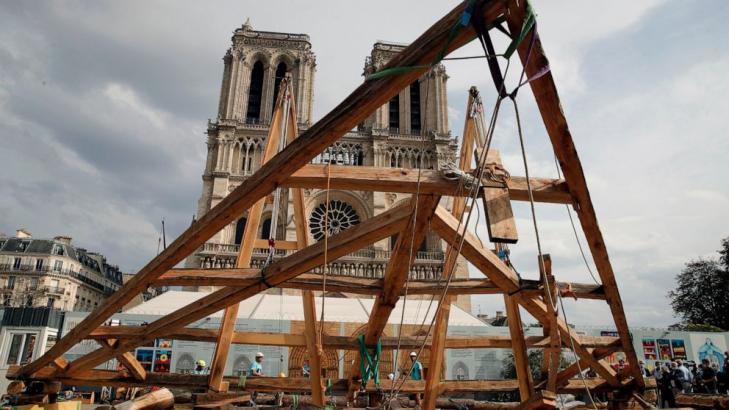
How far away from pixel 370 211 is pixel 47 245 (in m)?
45.6

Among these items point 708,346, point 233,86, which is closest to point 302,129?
point 233,86

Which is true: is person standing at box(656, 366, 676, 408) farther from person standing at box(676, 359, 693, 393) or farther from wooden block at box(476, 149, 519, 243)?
wooden block at box(476, 149, 519, 243)

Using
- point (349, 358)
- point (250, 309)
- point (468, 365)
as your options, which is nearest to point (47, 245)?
point (250, 309)

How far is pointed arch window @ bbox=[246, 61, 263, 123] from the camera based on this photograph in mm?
37844

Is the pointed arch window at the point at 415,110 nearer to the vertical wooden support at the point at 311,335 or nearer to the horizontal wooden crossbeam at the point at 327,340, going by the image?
the horizontal wooden crossbeam at the point at 327,340

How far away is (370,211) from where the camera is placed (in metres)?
33.1

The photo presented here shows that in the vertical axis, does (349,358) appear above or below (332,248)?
below

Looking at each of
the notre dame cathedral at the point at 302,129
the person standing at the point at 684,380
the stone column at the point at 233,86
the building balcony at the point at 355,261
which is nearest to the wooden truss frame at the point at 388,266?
the person standing at the point at 684,380

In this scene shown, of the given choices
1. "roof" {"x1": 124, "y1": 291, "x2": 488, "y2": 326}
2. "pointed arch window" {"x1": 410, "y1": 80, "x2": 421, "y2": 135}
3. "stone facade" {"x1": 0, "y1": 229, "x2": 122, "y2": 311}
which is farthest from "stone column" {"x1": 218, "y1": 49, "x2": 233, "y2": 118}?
"stone facade" {"x1": 0, "y1": 229, "x2": 122, "y2": 311}

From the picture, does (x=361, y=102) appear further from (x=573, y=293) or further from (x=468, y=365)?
(x=468, y=365)

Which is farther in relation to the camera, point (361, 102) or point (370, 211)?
point (370, 211)

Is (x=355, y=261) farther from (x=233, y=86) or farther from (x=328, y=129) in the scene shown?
(x=328, y=129)

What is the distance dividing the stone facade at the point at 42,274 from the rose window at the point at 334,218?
120 feet

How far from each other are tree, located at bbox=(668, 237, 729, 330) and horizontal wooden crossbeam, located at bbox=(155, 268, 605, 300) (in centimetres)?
3519
